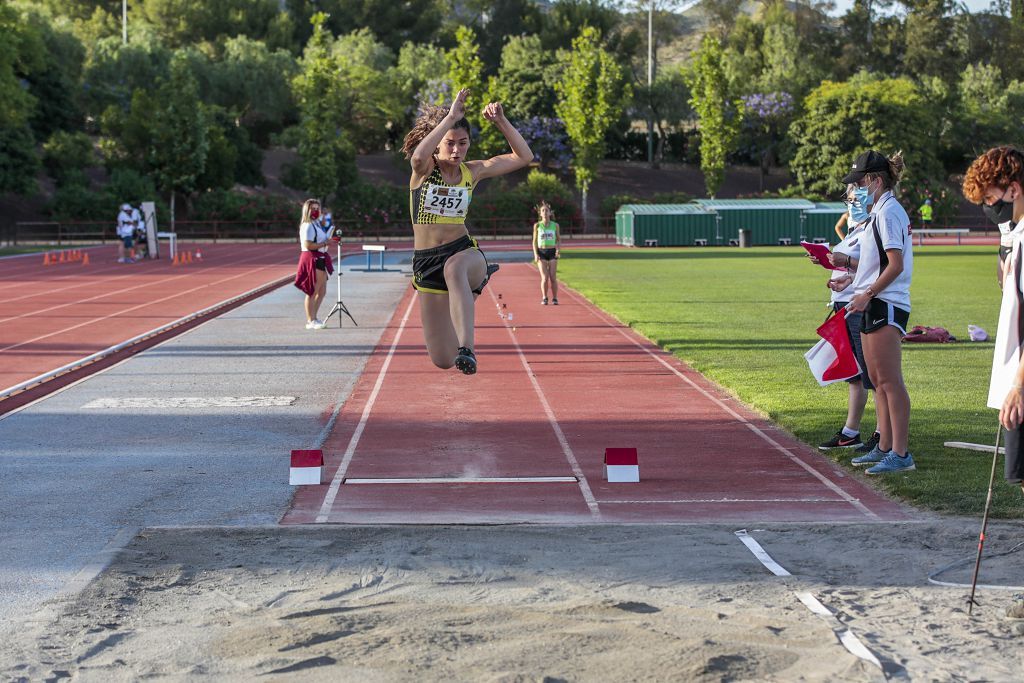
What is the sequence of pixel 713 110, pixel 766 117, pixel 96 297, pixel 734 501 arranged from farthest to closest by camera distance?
1. pixel 766 117
2. pixel 713 110
3. pixel 96 297
4. pixel 734 501

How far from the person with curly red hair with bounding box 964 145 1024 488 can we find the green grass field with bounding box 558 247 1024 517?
1976 millimetres

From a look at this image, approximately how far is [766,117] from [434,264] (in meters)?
78.5

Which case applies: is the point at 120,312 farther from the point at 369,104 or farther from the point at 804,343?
the point at 369,104

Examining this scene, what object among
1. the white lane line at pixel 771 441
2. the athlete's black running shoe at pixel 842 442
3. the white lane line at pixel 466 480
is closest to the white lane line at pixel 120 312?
the white lane line at pixel 771 441

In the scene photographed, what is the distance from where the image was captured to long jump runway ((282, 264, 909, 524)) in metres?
7.85

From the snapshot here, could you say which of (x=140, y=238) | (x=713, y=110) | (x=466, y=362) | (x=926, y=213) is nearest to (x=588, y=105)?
(x=713, y=110)

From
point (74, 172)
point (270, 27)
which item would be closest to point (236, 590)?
point (74, 172)

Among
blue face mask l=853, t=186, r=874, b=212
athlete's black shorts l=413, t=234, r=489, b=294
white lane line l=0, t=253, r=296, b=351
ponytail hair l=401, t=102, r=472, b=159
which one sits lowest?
white lane line l=0, t=253, r=296, b=351

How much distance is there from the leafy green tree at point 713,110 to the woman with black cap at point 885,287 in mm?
67236

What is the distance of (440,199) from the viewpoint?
825 cm

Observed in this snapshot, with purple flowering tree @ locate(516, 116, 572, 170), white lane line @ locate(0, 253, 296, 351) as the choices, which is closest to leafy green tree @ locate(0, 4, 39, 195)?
white lane line @ locate(0, 253, 296, 351)

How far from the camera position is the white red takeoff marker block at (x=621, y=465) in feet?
27.9

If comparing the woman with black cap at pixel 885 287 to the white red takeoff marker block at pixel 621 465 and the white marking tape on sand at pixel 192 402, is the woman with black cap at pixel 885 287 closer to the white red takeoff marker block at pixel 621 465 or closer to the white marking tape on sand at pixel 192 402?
the white red takeoff marker block at pixel 621 465

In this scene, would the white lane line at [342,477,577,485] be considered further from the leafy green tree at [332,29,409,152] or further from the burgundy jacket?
the leafy green tree at [332,29,409,152]
